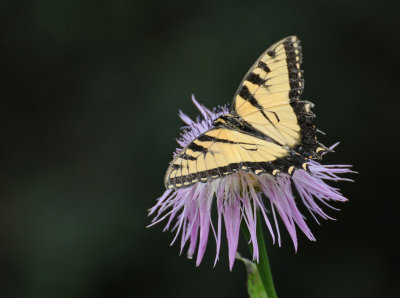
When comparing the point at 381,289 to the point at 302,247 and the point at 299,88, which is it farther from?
the point at 299,88

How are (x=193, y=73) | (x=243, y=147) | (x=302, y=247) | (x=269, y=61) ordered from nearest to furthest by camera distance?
(x=243, y=147)
(x=269, y=61)
(x=302, y=247)
(x=193, y=73)

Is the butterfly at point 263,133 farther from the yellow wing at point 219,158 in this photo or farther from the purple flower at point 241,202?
the purple flower at point 241,202

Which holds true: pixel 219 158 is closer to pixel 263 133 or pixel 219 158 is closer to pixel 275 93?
pixel 263 133

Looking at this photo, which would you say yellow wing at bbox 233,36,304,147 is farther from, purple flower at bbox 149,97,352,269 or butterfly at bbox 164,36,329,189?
purple flower at bbox 149,97,352,269

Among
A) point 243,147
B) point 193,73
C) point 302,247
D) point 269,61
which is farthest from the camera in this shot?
point 193,73

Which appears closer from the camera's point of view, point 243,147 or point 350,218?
point 243,147

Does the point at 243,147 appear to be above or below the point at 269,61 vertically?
below

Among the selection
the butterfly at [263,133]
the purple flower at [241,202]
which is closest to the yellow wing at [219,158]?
the butterfly at [263,133]

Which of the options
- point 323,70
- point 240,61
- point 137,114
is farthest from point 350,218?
point 137,114
